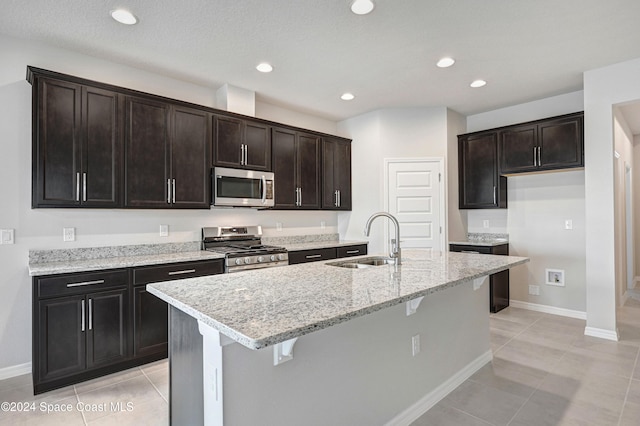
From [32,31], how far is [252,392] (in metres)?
3.24

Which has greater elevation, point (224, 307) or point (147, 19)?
point (147, 19)

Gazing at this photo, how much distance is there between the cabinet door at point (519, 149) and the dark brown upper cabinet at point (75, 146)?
4400 mm

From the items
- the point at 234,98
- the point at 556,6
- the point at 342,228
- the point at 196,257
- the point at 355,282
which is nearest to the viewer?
the point at 355,282

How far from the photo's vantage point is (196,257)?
3174mm

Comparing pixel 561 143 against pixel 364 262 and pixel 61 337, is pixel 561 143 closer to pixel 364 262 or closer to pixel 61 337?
pixel 364 262

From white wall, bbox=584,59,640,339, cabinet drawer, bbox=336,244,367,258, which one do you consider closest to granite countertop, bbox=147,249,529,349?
white wall, bbox=584,59,640,339

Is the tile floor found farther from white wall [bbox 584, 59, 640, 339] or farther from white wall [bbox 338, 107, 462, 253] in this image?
white wall [bbox 338, 107, 462, 253]

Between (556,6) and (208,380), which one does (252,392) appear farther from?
(556,6)

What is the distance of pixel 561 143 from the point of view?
3908mm

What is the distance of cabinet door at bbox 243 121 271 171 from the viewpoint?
153 inches

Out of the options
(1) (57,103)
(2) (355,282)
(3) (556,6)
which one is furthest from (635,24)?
(1) (57,103)

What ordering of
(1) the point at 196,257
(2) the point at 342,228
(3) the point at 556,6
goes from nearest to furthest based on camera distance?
(3) the point at 556,6 → (1) the point at 196,257 → (2) the point at 342,228

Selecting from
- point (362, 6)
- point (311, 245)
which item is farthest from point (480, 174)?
point (362, 6)

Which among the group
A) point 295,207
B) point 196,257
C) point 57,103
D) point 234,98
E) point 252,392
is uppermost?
point 234,98
